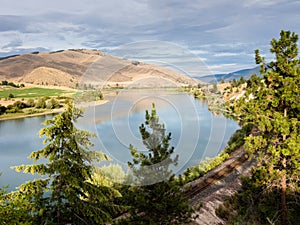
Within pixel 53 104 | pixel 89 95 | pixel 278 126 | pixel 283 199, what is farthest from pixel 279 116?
pixel 53 104

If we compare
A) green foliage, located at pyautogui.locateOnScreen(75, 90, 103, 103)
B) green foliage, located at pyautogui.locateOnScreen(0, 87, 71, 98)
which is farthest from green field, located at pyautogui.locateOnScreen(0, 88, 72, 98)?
green foliage, located at pyautogui.locateOnScreen(75, 90, 103, 103)

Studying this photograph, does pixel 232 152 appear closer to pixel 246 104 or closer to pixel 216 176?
pixel 216 176

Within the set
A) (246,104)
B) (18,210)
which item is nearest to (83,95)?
(18,210)

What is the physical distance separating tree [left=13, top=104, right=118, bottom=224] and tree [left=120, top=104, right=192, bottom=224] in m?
2.21

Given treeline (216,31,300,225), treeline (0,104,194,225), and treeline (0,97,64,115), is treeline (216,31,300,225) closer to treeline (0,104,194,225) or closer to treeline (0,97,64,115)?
treeline (0,104,194,225)

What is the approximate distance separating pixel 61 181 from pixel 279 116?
6.93 metres

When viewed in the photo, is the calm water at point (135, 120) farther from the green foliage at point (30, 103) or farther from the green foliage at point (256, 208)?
the green foliage at point (30, 103)

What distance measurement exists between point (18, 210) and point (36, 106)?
A: 5328cm

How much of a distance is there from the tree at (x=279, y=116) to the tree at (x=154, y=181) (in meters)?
3.09

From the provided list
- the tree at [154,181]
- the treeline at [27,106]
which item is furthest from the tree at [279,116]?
the treeline at [27,106]

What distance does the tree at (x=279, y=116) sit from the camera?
909cm

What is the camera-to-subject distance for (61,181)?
5910mm

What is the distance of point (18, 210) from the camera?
453 centimetres

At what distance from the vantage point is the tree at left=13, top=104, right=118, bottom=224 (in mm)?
5574
